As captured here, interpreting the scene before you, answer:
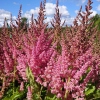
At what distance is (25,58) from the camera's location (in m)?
2.78

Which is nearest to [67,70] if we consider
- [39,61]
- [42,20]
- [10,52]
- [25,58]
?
[39,61]

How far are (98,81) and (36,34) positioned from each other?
1.20 metres

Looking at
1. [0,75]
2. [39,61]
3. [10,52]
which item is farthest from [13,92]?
[39,61]

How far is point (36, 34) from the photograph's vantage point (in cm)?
283

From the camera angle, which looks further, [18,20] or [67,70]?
[18,20]

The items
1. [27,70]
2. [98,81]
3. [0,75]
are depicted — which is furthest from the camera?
[98,81]

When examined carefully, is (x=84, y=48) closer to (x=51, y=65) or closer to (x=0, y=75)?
(x=51, y=65)

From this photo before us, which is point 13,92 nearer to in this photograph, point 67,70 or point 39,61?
point 39,61

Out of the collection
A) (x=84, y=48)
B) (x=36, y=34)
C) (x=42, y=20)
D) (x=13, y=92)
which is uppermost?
(x=42, y=20)

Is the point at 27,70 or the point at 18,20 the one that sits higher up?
the point at 18,20

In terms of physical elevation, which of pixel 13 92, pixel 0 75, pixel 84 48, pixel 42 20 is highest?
pixel 42 20

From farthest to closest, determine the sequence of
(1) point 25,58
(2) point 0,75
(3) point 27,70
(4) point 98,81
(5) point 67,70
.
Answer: (4) point 98,81 → (2) point 0,75 → (1) point 25,58 → (3) point 27,70 → (5) point 67,70

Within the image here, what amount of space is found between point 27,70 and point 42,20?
0.67 m

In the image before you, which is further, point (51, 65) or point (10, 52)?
point (10, 52)
